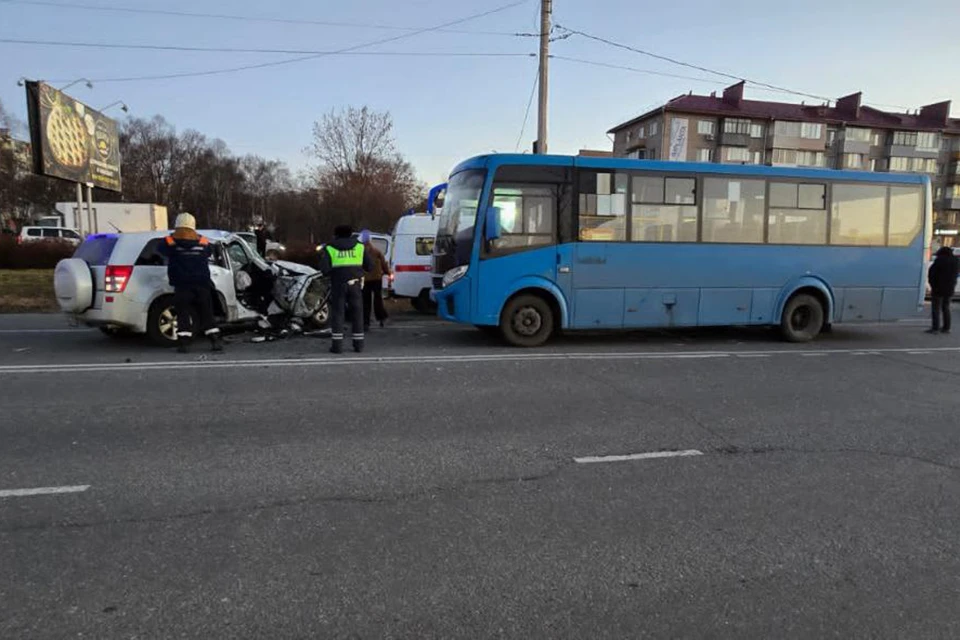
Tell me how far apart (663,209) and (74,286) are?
909cm

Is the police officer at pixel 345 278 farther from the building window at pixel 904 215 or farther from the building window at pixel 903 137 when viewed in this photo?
the building window at pixel 903 137

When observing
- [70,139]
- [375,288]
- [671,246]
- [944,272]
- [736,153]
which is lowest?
[375,288]

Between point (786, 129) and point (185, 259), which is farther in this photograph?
point (786, 129)

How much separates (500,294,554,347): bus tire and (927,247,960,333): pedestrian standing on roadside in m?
8.63

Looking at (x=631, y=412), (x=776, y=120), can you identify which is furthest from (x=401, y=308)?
(x=776, y=120)

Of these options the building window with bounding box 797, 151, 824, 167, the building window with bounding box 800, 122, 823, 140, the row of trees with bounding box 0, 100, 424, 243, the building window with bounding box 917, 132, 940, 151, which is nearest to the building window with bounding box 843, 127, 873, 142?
the building window with bounding box 797, 151, 824, 167

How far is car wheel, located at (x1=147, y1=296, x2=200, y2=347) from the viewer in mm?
8906

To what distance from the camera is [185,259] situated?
27.7 feet

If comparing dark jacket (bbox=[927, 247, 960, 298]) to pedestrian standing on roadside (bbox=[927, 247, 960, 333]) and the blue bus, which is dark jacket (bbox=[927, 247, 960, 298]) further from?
the blue bus

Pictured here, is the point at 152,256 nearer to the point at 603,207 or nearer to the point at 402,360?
the point at 402,360

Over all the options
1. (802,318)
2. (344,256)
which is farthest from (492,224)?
(802,318)

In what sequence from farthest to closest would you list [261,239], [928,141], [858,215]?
[928,141] < [261,239] < [858,215]

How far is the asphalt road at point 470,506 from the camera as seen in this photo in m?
2.69

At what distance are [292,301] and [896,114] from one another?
284 ft
